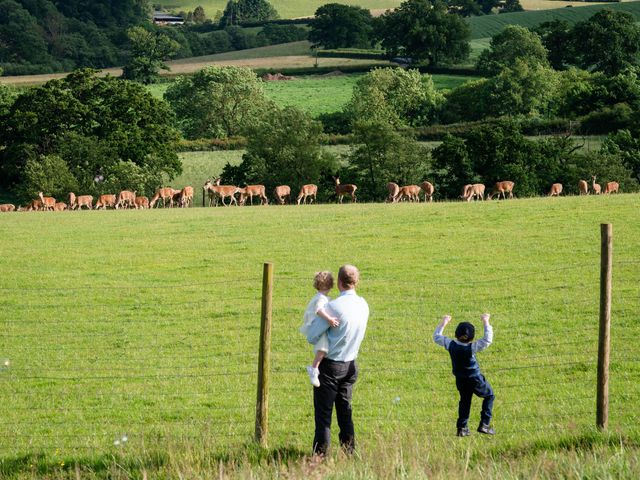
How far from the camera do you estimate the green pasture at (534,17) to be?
6201 inches

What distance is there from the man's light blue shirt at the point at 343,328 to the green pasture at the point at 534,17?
150033mm

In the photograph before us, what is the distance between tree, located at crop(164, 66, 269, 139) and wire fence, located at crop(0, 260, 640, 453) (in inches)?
2979

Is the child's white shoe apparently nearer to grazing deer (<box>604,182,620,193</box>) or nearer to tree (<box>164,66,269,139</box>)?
grazing deer (<box>604,182,620,193</box>)

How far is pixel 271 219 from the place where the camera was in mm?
34406

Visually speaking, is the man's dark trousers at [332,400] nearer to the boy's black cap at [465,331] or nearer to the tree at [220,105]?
the boy's black cap at [465,331]

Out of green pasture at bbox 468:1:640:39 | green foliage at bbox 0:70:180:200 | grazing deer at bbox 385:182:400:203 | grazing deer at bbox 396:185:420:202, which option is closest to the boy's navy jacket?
grazing deer at bbox 385:182:400:203

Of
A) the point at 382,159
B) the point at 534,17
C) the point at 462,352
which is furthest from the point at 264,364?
the point at 534,17

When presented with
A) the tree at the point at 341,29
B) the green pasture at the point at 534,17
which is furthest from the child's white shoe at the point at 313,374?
the tree at the point at 341,29

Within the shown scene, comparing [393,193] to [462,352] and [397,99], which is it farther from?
[397,99]

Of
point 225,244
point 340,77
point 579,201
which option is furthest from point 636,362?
point 340,77

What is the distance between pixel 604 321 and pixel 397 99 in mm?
97073

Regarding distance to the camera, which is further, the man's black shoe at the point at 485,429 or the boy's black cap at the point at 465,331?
the man's black shoe at the point at 485,429

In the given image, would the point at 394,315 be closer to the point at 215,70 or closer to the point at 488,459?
the point at 488,459

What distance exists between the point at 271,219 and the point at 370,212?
11.5 ft
